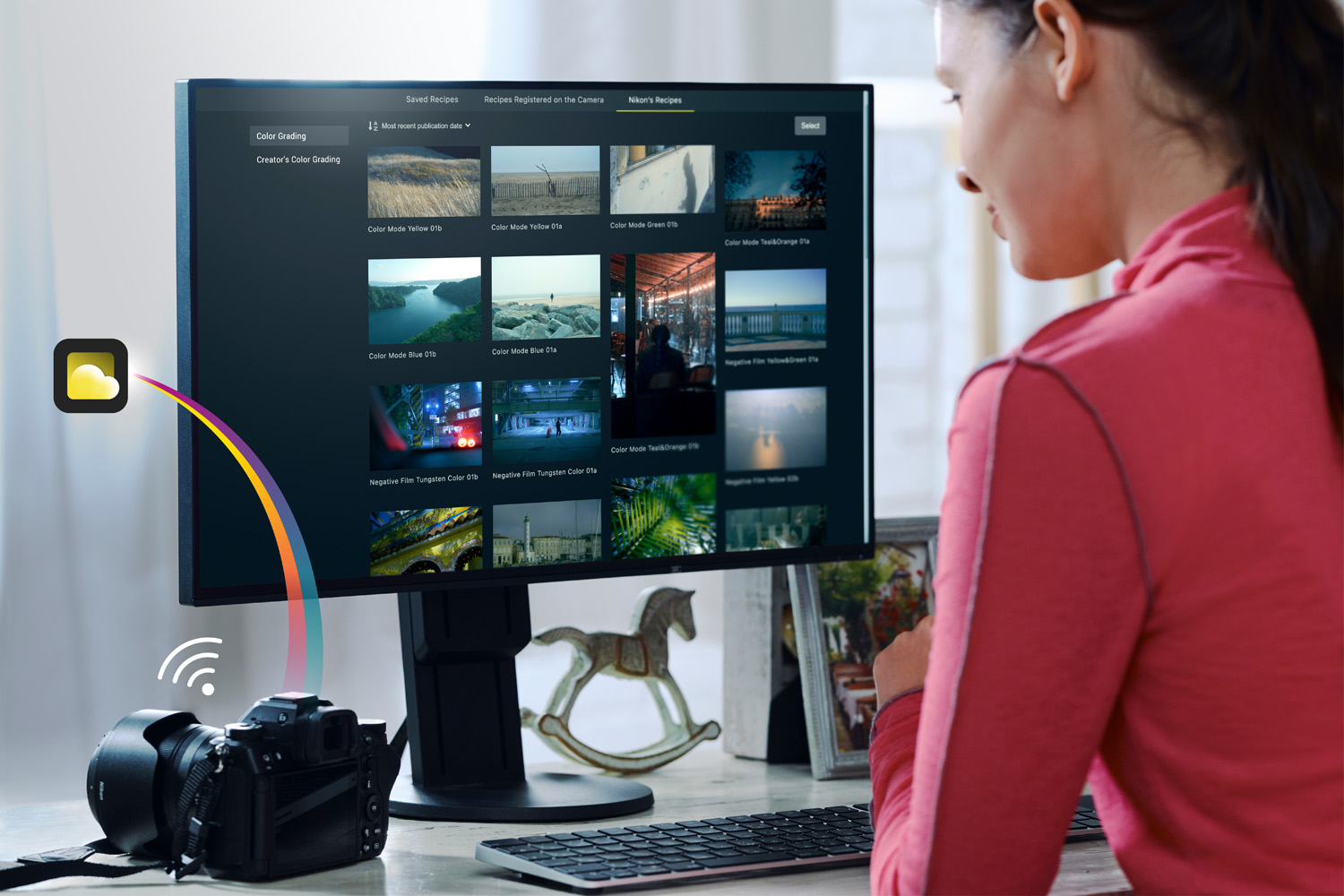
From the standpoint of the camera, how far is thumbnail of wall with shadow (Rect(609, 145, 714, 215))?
1144mm

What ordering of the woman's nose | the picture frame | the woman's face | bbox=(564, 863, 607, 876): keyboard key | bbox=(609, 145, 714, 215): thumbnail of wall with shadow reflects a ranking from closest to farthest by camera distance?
the woman's face
the woman's nose
bbox=(564, 863, 607, 876): keyboard key
bbox=(609, 145, 714, 215): thumbnail of wall with shadow
the picture frame

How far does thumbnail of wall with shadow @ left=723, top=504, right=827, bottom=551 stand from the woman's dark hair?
0.65 metres

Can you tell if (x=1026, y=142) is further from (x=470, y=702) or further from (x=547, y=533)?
(x=470, y=702)

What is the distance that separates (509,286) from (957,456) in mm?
617

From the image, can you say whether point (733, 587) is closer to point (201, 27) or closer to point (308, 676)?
point (308, 676)

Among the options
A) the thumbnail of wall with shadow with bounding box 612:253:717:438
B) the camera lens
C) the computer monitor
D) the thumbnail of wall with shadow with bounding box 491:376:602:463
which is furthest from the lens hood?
the thumbnail of wall with shadow with bounding box 612:253:717:438

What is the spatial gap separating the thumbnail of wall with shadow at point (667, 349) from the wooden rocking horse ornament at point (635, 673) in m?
0.22

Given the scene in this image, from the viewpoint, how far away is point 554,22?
4.71 feet

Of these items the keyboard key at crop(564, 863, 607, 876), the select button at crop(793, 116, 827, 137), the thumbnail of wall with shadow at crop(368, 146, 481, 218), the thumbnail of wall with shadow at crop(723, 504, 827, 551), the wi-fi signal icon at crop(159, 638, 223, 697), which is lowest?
the keyboard key at crop(564, 863, 607, 876)

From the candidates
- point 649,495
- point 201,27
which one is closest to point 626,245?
point 649,495

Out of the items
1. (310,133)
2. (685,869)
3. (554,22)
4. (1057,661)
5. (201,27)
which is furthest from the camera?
(554,22)

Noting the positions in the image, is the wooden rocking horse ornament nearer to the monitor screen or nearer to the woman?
the monitor screen

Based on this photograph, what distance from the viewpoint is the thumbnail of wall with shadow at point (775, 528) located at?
1.21 m

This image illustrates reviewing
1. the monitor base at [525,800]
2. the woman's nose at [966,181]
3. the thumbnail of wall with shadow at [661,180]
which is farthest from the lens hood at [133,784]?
the woman's nose at [966,181]
